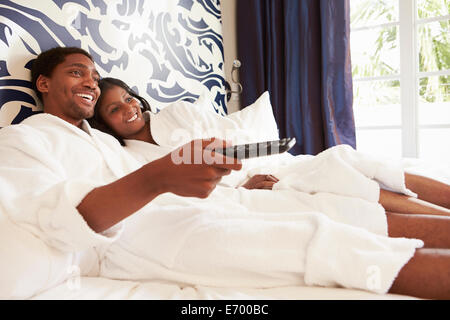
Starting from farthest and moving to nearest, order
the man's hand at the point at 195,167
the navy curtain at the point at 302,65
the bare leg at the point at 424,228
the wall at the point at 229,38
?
the wall at the point at 229,38 → the navy curtain at the point at 302,65 → the bare leg at the point at 424,228 → the man's hand at the point at 195,167

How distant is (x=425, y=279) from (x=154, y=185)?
1.88ft

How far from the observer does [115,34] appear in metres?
1.76

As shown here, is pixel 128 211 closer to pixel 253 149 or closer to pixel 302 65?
pixel 253 149

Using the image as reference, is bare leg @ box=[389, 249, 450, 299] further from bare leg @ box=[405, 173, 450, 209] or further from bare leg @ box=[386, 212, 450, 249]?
bare leg @ box=[405, 173, 450, 209]

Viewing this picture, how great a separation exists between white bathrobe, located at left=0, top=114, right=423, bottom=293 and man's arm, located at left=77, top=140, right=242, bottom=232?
3 cm

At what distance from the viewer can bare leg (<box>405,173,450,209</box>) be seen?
1262 mm

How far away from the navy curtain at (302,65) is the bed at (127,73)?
13.7 inches

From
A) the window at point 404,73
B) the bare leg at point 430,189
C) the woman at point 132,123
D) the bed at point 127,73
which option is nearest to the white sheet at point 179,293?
the bed at point 127,73

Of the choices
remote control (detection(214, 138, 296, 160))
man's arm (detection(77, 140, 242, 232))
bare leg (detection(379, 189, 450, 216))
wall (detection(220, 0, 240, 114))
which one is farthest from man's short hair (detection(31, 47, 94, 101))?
wall (detection(220, 0, 240, 114))

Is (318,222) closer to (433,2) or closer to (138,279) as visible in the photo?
(138,279)

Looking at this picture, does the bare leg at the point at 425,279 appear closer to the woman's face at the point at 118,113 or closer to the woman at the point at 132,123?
the woman at the point at 132,123

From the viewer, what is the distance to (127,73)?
71.1 inches

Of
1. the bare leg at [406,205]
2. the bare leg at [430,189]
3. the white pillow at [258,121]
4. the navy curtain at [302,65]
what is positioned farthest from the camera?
the navy curtain at [302,65]

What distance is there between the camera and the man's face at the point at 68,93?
4.27 feet
